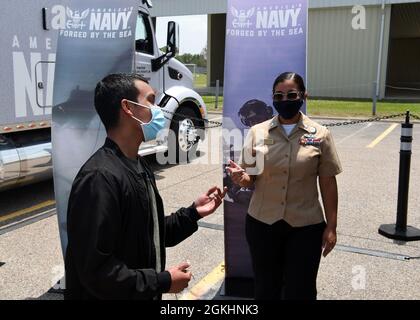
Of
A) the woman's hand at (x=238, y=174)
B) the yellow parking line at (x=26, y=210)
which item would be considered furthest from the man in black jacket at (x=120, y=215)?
the yellow parking line at (x=26, y=210)

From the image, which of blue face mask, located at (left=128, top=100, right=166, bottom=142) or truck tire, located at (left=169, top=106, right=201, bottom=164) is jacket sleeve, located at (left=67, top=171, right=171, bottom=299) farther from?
truck tire, located at (left=169, top=106, right=201, bottom=164)

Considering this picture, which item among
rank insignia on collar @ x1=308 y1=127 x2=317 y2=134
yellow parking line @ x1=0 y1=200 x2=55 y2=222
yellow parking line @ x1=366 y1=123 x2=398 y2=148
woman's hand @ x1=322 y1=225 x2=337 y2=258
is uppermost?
rank insignia on collar @ x1=308 y1=127 x2=317 y2=134

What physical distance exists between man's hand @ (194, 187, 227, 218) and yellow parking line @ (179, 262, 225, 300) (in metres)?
1.71

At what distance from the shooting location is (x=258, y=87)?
13.1ft

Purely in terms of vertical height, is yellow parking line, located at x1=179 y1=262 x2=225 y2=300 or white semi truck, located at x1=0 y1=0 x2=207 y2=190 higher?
white semi truck, located at x1=0 y1=0 x2=207 y2=190

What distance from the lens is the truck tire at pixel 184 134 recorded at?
29.3 ft

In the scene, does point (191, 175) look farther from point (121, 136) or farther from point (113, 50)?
point (121, 136)

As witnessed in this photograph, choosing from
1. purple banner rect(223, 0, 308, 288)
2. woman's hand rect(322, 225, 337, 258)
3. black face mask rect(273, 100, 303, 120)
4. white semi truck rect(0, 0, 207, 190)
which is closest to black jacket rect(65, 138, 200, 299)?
black face mask rect(273, 100, 303, 120)

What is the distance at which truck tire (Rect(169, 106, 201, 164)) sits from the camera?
8.94 metres

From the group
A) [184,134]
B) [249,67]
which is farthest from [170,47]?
[249,67]

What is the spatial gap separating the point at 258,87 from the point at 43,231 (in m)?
3.20

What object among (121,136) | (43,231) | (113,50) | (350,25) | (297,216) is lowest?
(43,231)
